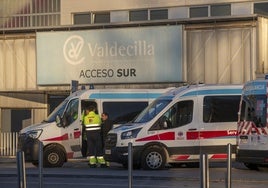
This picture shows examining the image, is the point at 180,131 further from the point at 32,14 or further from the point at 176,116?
the point at 32,14

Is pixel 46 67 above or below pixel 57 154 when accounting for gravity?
above

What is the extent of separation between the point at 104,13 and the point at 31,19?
12.0ft

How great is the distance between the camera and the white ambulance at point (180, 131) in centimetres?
1911

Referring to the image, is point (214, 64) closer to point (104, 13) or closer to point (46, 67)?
point (46, 67)

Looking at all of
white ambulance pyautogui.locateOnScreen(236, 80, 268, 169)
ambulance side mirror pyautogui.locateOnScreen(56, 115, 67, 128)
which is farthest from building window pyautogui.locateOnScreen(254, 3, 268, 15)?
ambulance side mirror pyautogui.locateOnScreen(56, 115, 67, 128)

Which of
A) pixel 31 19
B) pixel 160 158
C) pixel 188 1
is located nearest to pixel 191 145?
pixel 160 158

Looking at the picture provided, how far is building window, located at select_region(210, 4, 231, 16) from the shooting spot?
31703 mm

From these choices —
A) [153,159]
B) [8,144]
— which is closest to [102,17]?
[8,144]

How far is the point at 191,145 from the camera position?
19.4 m

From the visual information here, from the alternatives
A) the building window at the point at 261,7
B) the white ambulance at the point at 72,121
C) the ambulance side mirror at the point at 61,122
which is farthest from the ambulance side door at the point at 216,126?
the building window at the point at 261,7

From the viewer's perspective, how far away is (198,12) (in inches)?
1268

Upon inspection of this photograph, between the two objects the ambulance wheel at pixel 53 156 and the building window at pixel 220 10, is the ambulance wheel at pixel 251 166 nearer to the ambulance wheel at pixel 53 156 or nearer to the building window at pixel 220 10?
the ambulance wheel at pixel 53 156

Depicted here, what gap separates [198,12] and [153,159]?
47.2 ft

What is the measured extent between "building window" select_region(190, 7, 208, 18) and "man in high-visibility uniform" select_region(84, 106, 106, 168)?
12.7 m
